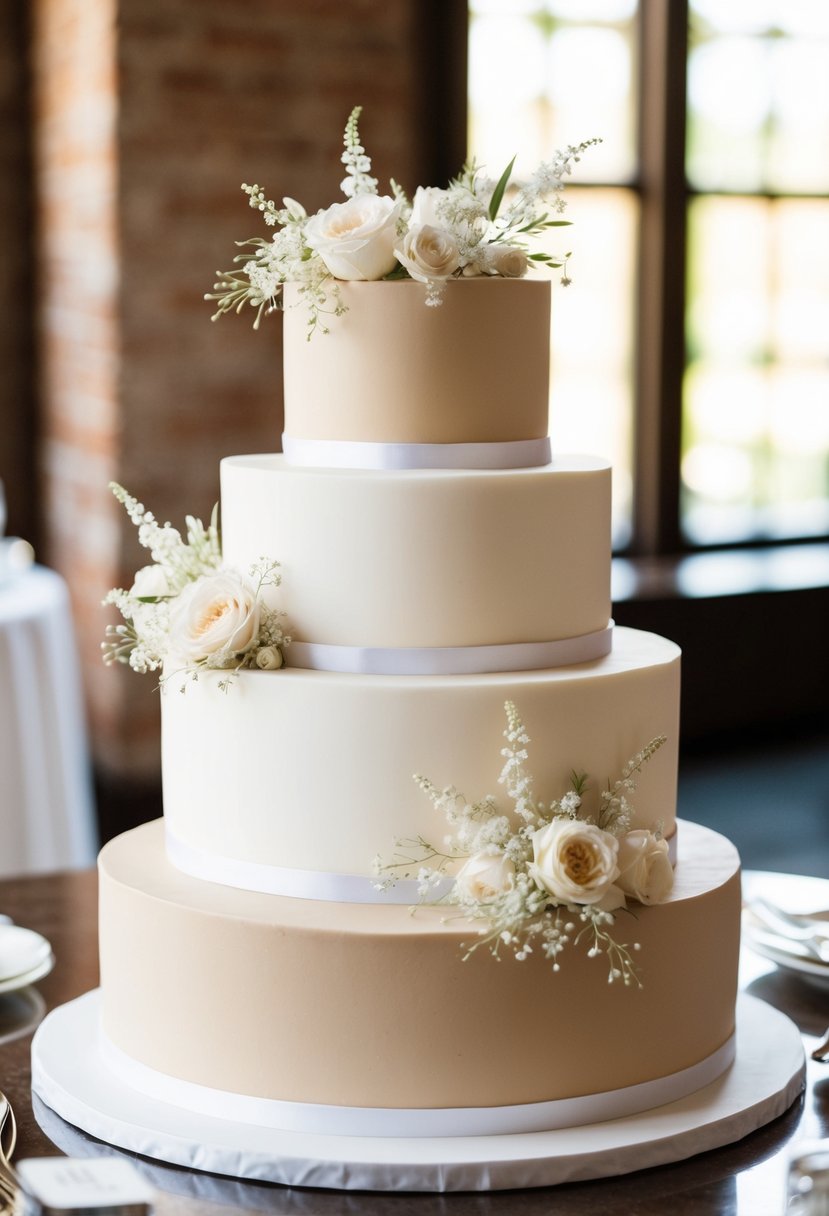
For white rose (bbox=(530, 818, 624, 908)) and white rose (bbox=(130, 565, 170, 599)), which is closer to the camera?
white rose (bbox=(530, 818, 624, 908))

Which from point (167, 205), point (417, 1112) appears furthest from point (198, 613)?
point (167, 205)

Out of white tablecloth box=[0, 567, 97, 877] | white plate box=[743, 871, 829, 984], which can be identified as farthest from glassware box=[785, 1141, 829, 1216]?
white tablecloth box=[0, 567, 97, 877]

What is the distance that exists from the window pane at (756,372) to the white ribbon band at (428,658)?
498 centimetres

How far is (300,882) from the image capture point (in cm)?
183

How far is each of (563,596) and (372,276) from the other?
1.46ft

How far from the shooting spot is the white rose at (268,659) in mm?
1863

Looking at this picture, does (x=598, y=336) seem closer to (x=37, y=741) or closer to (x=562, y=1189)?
(x=37, y=741)

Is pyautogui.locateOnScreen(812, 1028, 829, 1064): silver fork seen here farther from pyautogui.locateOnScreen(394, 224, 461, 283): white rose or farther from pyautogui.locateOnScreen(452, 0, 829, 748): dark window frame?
pyautogui.locateOnScreen(452, 0, 829, 748): dark window frame

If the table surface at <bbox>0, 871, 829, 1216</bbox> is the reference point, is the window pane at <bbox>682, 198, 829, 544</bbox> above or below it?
above

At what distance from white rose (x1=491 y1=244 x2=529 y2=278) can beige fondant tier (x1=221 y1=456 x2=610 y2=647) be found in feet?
0.78

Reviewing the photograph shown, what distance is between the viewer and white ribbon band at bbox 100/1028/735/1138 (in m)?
1.73

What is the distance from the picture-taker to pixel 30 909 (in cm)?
262

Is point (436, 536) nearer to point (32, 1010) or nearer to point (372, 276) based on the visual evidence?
point (372, 276)

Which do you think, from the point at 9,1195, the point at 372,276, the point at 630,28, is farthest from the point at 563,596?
the point at 630,28
